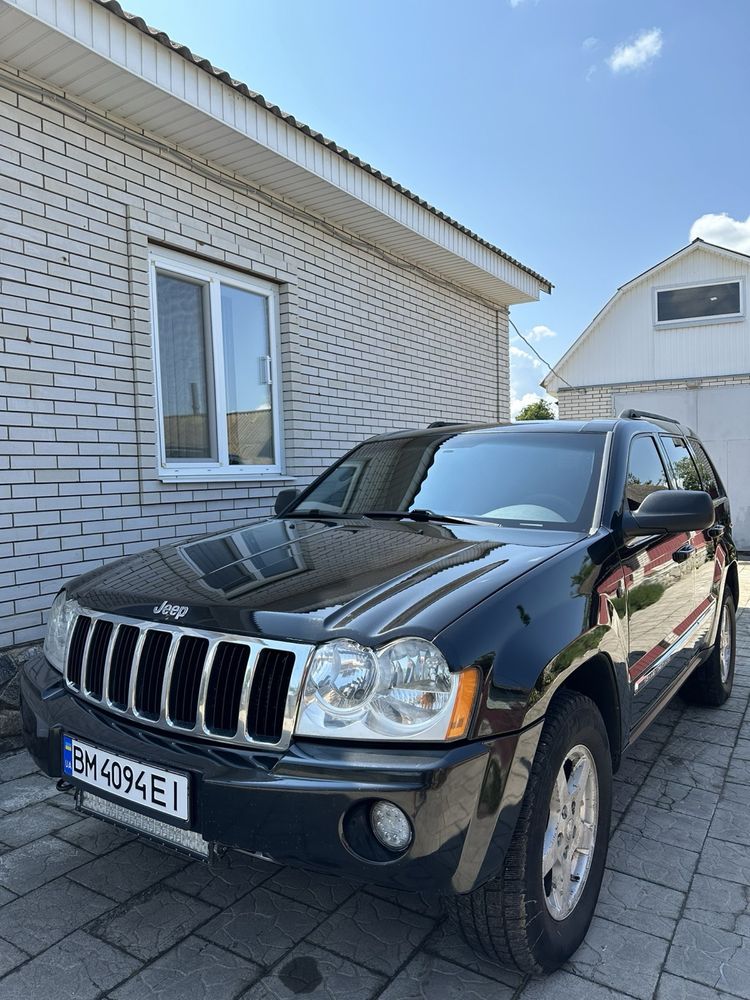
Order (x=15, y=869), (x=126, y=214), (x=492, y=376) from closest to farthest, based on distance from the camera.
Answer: (x=15, y=869) < (x=126, y=214) < (x=492, y=376)

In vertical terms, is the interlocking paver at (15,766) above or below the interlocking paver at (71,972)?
below

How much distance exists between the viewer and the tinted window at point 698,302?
647 inches

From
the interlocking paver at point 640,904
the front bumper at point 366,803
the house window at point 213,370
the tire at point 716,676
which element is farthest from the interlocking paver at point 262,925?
the house window at point 213,370

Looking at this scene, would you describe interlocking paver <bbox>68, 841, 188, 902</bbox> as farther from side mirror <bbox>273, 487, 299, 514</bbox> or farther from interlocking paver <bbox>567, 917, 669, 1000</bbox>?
side mirror <bbox>273, 487, 299, 514</bbox>

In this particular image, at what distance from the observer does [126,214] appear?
15.5 ft

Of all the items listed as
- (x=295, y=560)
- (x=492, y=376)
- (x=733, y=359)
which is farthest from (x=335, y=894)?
(x=733, y=359)

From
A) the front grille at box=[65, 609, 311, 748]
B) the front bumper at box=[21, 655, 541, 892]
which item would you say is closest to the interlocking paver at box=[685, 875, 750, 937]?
the front bumper at box=[21, 655, 541, 892]

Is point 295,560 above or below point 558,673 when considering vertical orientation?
above

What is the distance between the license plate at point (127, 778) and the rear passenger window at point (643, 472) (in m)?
1.97

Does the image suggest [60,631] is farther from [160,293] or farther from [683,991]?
[160,293]

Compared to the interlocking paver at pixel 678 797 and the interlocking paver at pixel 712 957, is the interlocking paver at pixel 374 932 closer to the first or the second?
the interlocking paver at pixel 712 957

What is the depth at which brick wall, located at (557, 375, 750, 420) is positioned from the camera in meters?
16.3

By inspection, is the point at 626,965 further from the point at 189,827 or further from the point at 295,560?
the point at 295,560

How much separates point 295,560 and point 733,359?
53.3 feet
